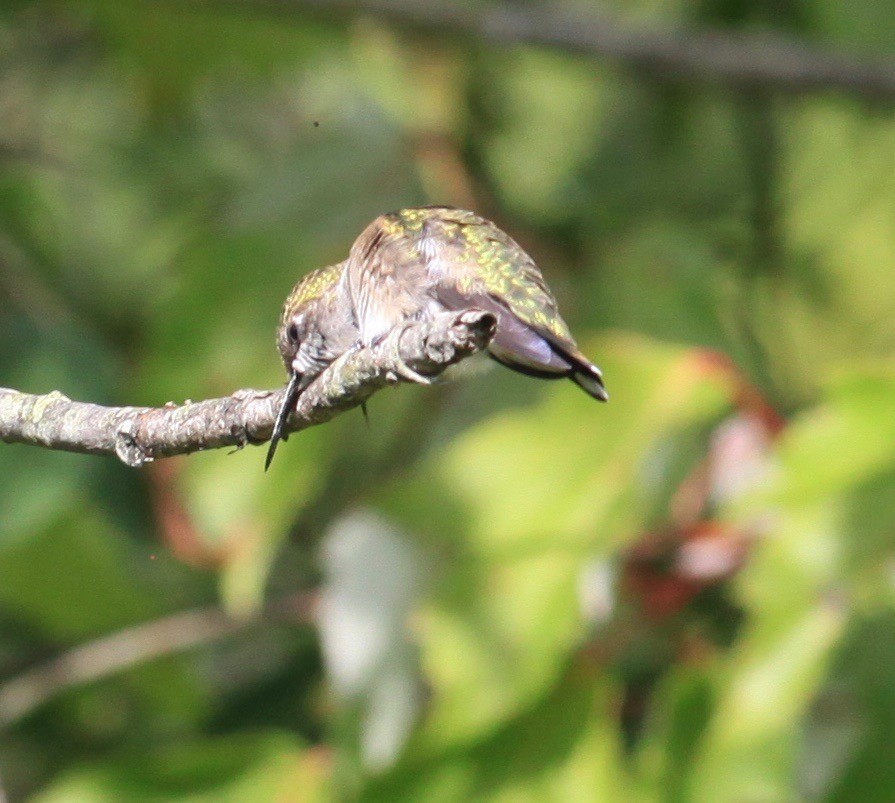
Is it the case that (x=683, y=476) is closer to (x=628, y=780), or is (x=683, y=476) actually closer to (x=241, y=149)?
(x=628, y=780)

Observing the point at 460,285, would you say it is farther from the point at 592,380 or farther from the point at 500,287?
the point at 592,380

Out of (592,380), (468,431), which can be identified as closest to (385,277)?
(592,380)

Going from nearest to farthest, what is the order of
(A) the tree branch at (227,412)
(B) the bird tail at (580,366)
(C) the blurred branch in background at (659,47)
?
(A) the tree branch at (227,412)
(B) the bird tail at (580,366)
(C) the blurred branch in background at (659,47)

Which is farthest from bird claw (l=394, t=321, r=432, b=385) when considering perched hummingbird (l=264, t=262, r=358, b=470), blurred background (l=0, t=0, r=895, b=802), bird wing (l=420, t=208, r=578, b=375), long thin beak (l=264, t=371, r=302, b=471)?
blurred background (l=0, t=0, r=895, b=802)

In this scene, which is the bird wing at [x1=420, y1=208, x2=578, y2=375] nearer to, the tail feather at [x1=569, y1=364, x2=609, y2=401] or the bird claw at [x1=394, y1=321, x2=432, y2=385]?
the tail feather at [x1=569, y1=364, x2=609, y2=401]

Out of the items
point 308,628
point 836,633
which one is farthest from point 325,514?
point 836,633

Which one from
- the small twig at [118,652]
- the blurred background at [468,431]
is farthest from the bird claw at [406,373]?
the small twig at [118,652]

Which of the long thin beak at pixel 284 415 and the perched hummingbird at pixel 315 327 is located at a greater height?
the long thin beak at pixel 284 415

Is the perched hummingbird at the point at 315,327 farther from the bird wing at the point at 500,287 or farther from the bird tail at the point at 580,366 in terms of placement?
the bird tail at the point at 580,366

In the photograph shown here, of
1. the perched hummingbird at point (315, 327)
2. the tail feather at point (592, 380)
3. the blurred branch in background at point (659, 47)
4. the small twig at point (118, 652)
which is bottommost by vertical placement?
the small twig at point (118, 652)
